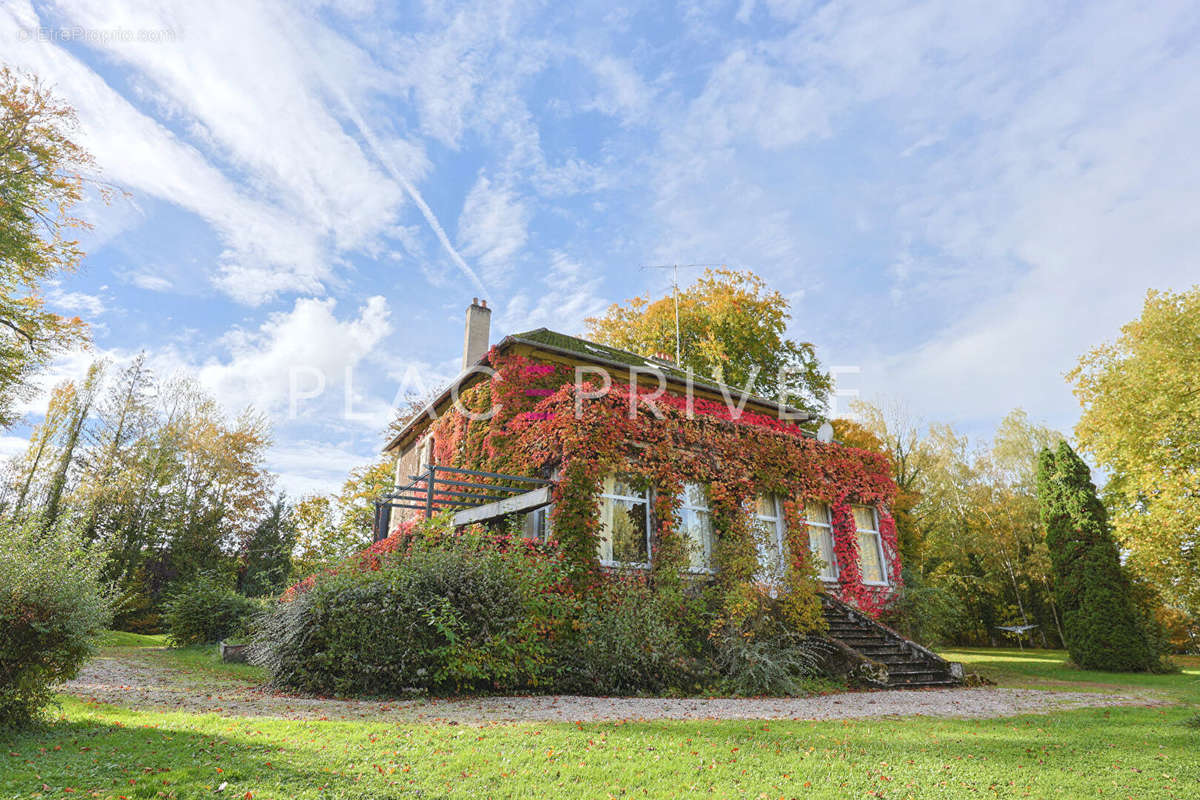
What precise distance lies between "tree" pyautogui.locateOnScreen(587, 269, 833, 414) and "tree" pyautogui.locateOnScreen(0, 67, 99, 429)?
19.0 meters

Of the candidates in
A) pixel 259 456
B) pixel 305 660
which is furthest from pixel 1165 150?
pixel 259 456

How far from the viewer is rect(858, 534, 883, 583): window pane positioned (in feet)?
53.3

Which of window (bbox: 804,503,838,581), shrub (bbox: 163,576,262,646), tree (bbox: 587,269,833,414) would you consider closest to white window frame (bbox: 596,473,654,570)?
window (bbox: 804,503,838,581)

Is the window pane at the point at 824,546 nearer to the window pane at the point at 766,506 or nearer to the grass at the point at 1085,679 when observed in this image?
the window pane at the point at 766,506

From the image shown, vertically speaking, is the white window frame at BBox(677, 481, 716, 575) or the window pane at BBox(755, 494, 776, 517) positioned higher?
the window pane at BBox(755, 494, 776, 517)

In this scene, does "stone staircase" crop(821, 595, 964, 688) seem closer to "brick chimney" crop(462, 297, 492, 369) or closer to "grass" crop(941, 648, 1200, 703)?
"grass" crop(941, 648, 1200, 703)

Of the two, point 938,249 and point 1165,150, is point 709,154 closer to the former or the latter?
point 938,249

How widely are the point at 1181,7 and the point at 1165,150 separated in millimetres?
3673

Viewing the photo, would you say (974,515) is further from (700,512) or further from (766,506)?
(700,512)

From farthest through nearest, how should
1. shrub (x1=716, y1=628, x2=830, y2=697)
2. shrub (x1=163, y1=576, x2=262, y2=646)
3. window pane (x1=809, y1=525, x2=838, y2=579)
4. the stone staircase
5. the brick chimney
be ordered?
the brick chimney → shrub (x1=163, y1=576, x2=262, y2=646) → window pane (x1=809, y1=525, x2=838, y2=579) → the stone staircase → shrub (x1=716, y1=628, x2=830, y2=697)

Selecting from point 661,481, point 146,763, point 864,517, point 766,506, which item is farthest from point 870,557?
point 146,763

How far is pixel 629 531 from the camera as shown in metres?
12.1

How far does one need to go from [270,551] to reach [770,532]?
22.0m

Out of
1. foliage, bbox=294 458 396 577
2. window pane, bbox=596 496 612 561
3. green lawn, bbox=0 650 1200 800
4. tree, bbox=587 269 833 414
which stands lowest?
green lawn, bbox=0 650 1200 800
